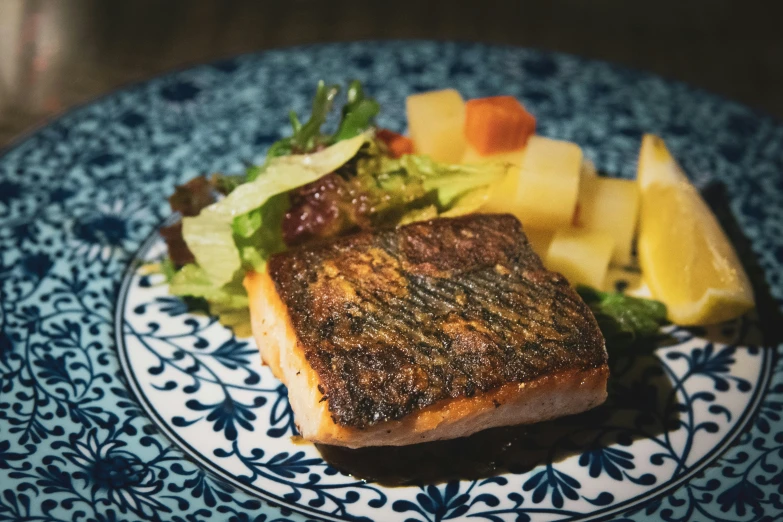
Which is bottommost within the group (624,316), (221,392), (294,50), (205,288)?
(221,392)

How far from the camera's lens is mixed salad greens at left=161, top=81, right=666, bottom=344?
148 inches

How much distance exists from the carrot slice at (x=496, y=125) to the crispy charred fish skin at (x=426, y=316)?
26.8 inches

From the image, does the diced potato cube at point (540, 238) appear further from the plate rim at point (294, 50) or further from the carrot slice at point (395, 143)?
the plate rim at point (294, 50)

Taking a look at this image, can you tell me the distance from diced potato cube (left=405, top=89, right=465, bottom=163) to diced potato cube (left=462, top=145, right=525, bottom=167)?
67mm

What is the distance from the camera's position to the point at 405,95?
17.8ft

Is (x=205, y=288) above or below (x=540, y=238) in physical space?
below

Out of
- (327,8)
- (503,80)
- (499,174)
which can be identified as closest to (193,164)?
(499,174)

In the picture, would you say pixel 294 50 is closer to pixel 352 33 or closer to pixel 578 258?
pixel 352 33

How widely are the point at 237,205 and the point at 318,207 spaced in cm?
39

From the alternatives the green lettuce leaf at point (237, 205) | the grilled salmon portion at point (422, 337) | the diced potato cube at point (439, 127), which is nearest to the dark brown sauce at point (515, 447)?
the grilled salmon portion at point (422, 337)

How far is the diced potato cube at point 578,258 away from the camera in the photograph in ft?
13.2

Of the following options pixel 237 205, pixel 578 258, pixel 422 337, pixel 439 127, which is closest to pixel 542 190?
pixel 578 258

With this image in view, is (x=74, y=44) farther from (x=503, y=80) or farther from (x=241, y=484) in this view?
(x=241, y=484)

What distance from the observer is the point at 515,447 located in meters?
3.31
